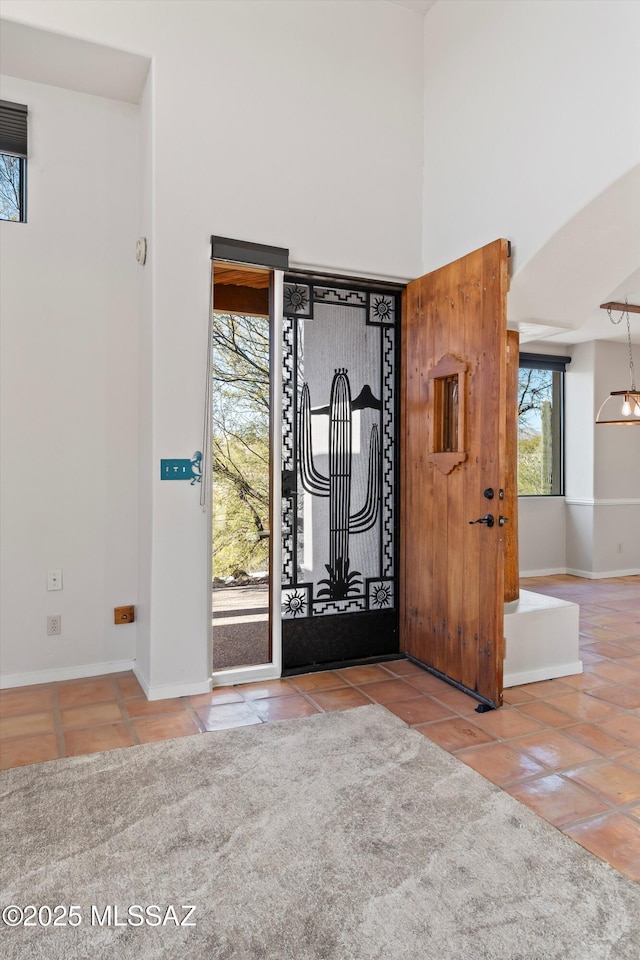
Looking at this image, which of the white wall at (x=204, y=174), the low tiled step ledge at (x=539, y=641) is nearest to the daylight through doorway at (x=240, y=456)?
the white wall at (x=204, y=174)

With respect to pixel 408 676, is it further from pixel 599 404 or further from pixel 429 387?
pixel 599 404

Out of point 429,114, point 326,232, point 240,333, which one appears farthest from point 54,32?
point 240,333

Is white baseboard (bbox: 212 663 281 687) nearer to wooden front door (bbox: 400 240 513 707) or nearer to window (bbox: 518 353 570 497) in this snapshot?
wooden front door (bbox: 400 240 513 707)

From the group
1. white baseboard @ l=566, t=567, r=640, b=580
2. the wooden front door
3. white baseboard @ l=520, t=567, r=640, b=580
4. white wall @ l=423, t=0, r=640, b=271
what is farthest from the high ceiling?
white baseboard @ l=566, t=567, r=640, b=580

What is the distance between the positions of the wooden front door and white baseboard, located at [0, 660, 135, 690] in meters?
1.68

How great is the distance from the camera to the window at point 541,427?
718cm

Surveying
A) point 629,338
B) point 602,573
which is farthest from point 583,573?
point 629,338

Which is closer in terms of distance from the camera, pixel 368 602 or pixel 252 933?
pixel 252 933

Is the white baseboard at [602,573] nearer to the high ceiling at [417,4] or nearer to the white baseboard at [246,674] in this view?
the white baseboard at [246,674]

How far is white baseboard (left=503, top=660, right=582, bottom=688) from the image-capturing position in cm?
341

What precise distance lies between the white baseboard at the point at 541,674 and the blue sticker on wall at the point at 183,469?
195cm

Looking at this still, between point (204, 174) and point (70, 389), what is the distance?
53.3 inches

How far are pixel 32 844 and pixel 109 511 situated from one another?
1925mm

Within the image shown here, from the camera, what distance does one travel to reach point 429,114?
3828 mm
